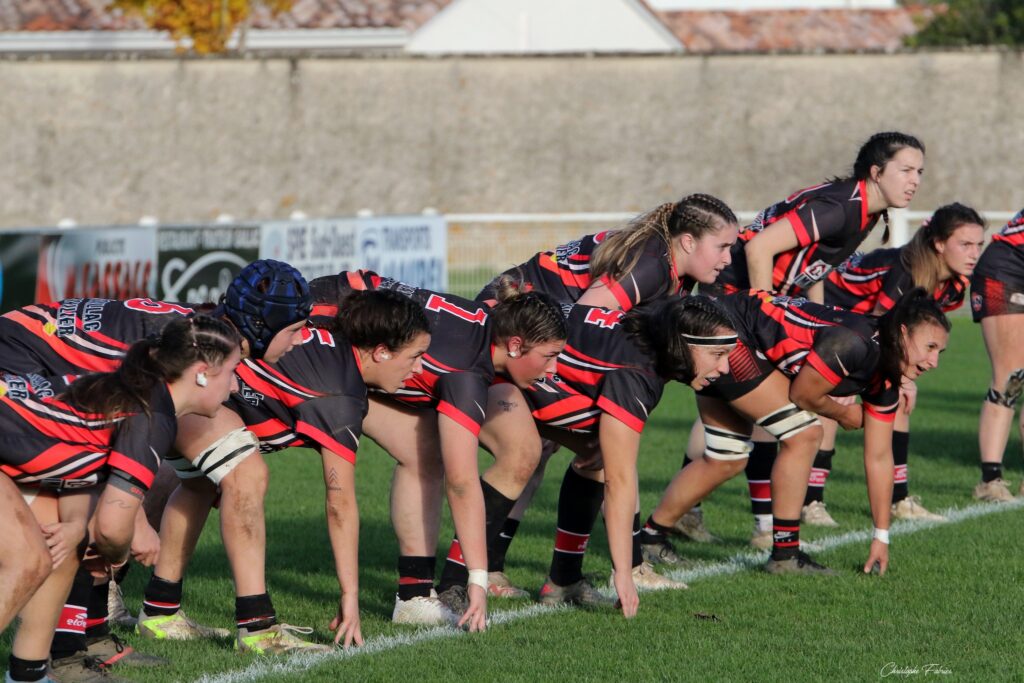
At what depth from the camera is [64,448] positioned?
4699mm

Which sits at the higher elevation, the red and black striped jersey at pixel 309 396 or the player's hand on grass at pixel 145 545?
the red and black striped jersey at pixel 309 396

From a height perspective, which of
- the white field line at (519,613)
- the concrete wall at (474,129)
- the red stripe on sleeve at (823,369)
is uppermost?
the concrete wall at (474,129)

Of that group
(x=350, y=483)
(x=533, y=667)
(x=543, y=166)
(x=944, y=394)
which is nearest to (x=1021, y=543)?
(x=533, y=667)

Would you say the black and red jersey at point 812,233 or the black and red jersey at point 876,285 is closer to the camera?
the black and red jersey at point 812,233

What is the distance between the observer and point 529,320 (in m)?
5.83

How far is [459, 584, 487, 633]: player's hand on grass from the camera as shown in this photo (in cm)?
563

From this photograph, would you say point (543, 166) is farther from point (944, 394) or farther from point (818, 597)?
point (818, 597)

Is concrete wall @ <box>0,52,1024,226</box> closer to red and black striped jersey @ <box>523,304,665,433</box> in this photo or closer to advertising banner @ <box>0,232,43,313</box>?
advertising banner @ <box>0,232,43,313</box>

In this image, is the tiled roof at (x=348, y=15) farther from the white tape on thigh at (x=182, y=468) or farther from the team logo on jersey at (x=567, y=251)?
the white tape on thigh at (x=182, y=468)

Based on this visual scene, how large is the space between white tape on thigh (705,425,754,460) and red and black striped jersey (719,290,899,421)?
1.47 feet

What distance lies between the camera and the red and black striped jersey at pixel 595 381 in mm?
5949

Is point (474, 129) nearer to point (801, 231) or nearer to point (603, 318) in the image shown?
point (801, 231)

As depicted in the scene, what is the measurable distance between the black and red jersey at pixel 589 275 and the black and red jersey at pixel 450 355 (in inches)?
22.7

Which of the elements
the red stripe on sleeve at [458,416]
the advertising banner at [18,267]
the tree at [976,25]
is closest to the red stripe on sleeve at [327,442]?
the red stripe on sleeve at [458,416]
